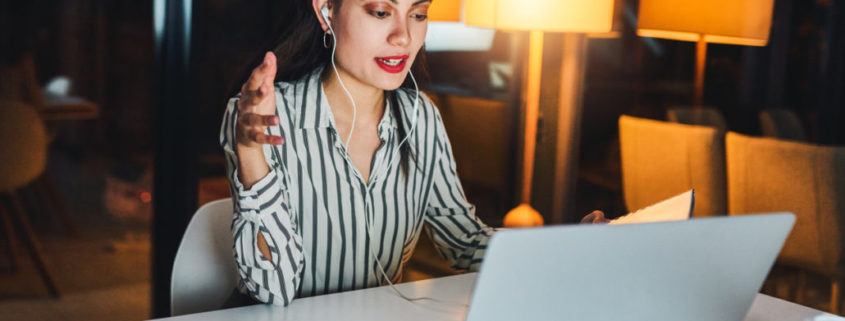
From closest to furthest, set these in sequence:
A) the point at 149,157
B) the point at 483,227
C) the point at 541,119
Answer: the point at 483,227
the point at 149,157
the point at 541,119

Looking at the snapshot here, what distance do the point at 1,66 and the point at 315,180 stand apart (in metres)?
1.22

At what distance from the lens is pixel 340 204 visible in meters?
1.44

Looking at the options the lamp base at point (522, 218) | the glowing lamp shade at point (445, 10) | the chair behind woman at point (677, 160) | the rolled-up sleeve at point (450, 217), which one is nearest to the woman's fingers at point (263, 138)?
the rolled-up sleeve at point (450, 217)

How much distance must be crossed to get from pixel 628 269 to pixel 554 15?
172 cm

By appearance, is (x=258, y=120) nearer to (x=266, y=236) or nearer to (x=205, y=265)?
(x=266, y=236)

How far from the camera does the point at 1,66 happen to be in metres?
2.19

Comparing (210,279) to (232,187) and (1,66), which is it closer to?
(232,187)

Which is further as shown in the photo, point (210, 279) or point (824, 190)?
point (824, 190)

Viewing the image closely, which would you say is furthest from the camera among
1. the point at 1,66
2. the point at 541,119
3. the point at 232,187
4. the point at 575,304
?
the point at 541,119

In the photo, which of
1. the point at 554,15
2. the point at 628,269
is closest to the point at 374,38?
the point at 628,269

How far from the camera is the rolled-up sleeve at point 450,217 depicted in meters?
1.55

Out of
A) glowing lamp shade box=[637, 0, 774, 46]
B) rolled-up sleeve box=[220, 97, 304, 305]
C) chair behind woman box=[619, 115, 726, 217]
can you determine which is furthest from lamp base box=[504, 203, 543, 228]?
rolled-up sleeve box=[220, 97, 304, 305]

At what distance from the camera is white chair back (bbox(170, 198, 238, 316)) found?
1327 mm

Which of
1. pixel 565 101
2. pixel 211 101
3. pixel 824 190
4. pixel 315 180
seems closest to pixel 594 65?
pixel 565 101
